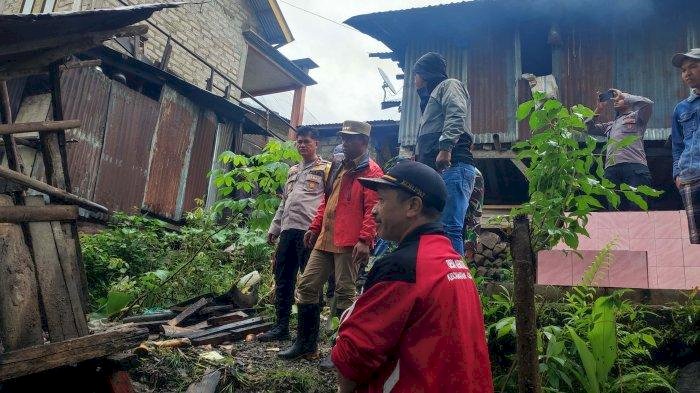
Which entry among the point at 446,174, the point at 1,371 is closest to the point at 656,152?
the point at 446,174

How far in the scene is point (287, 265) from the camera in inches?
196

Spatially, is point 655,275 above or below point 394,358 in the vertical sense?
above

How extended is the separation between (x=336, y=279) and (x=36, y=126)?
2478mm

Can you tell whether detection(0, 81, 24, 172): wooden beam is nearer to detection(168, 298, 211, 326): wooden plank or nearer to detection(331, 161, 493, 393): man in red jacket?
detection(168, 298, 211, 326): wooden plank

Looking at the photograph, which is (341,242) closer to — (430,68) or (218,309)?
(430,68)

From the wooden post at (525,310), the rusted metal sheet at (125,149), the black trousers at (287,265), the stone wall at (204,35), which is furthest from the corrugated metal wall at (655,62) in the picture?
the stone wall at (204,35)

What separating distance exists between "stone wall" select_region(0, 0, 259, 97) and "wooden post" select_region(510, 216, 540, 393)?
1218cm

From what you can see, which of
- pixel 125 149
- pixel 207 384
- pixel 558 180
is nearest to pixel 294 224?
pixel 207 384

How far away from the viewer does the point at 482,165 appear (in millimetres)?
11336

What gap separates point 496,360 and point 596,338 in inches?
30.1

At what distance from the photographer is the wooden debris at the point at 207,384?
136 inches

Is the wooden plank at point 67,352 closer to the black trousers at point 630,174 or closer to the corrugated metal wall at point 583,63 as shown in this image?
the black trousers at point 630,174

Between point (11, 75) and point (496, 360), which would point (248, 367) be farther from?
point (11, 75)

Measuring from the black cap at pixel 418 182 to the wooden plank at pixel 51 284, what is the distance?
2264 mm
